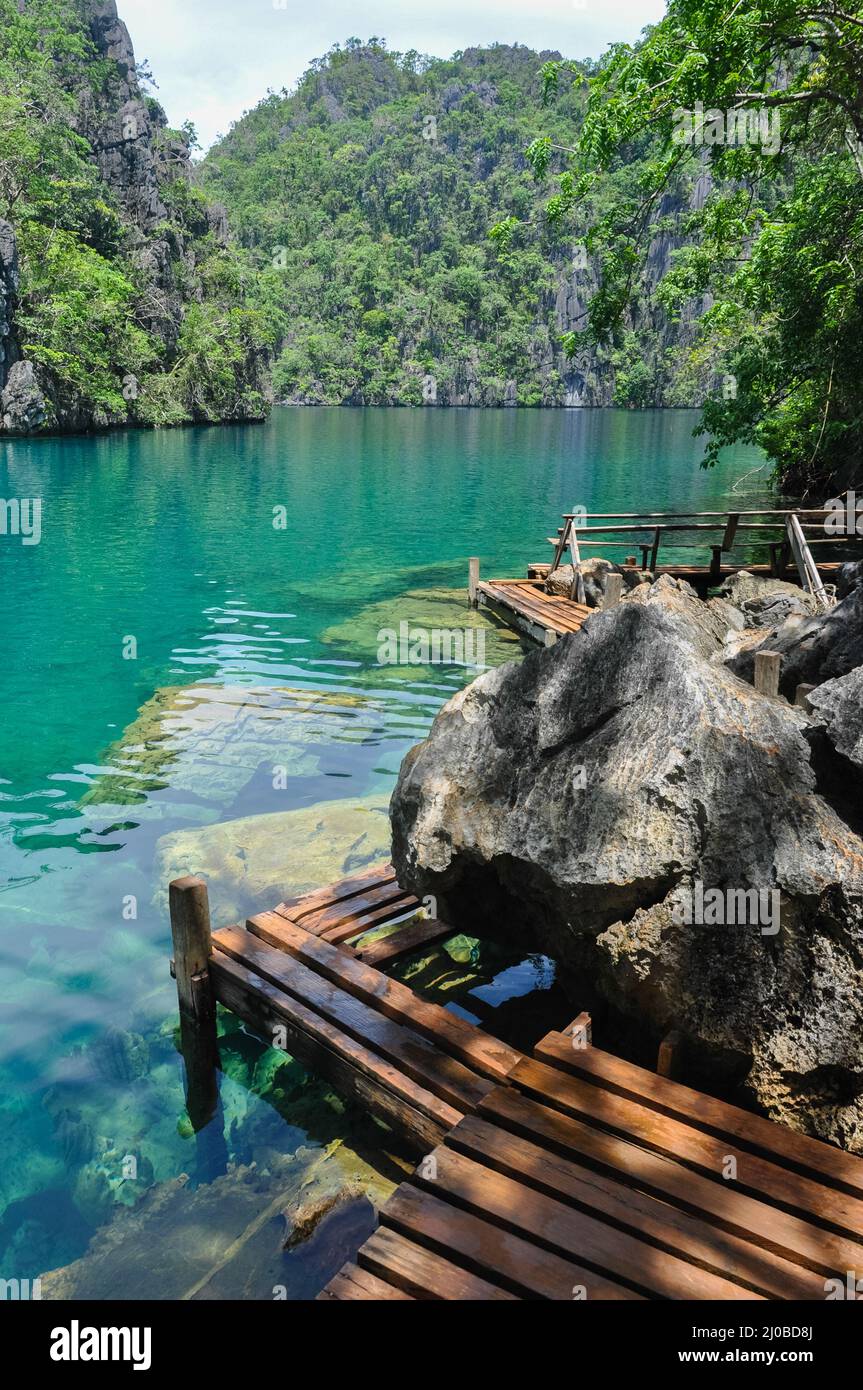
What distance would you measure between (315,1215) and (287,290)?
17567cm

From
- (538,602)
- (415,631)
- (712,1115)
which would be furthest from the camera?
(415,631)

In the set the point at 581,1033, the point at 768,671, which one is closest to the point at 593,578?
the point at 768,671

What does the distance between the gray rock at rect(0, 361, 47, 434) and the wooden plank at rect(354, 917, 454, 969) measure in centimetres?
5852

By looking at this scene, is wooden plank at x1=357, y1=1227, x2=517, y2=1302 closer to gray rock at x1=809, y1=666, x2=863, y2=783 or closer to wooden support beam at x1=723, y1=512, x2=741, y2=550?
gray rock at x1=809, y1=666, x2=863, y2=783

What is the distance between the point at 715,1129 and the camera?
14.9 feet

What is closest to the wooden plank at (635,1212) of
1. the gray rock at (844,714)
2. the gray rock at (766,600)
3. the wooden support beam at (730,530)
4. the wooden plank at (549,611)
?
the gray rock at (844,714)

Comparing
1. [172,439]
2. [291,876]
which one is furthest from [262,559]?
[172,439]

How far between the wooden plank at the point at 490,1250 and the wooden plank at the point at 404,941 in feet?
7.40

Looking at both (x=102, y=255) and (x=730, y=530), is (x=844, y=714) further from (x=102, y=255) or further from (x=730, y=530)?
(x=102, y=255)

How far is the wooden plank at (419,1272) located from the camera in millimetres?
3767

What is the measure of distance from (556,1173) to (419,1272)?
807 mm

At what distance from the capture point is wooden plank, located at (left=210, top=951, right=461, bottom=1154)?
5.03 meters

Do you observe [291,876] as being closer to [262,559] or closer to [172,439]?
[262,559]

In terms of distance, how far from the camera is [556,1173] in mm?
4320
